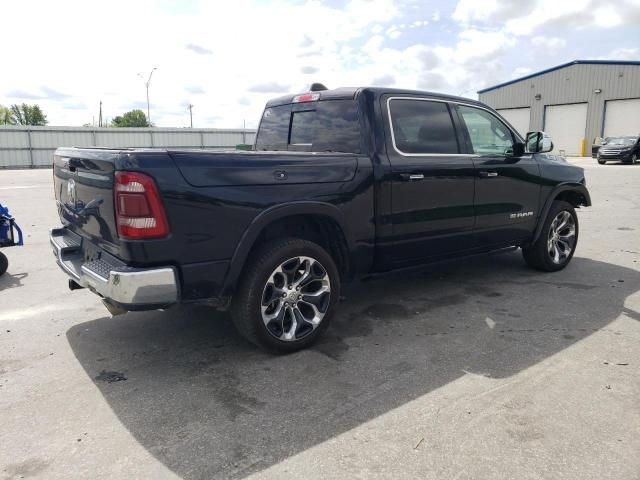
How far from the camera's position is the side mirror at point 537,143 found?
5344 millimetres

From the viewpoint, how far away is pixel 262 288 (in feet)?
11.2

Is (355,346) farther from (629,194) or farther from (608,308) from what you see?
(629,194)

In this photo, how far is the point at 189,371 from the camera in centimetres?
340

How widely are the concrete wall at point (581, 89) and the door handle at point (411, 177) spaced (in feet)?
123

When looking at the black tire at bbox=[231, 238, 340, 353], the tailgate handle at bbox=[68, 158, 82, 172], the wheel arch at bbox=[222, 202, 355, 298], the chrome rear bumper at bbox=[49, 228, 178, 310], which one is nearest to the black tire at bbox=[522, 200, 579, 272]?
the wheel arch at bbox=[222, 202, 355, 298]

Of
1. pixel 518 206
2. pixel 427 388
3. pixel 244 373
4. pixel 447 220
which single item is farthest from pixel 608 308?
pixel 244 373

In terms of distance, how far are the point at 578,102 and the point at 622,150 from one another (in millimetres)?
12262

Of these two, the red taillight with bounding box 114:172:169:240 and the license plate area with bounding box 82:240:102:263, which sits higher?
the red taillight with bounding box 114:172:169:240

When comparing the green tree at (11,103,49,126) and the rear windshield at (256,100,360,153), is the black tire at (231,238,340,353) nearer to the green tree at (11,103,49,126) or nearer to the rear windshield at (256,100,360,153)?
the rear windshield at (256,100,360,153)

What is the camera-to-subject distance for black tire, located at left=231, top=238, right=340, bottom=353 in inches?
133

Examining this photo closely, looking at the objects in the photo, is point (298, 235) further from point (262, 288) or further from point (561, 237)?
point (561, 237)

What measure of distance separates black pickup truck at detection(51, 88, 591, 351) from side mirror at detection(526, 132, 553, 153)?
15 millimetres

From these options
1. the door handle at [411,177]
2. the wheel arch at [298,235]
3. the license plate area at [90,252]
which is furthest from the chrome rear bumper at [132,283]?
the door handle at [411,177]

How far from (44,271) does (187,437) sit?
4.14m
